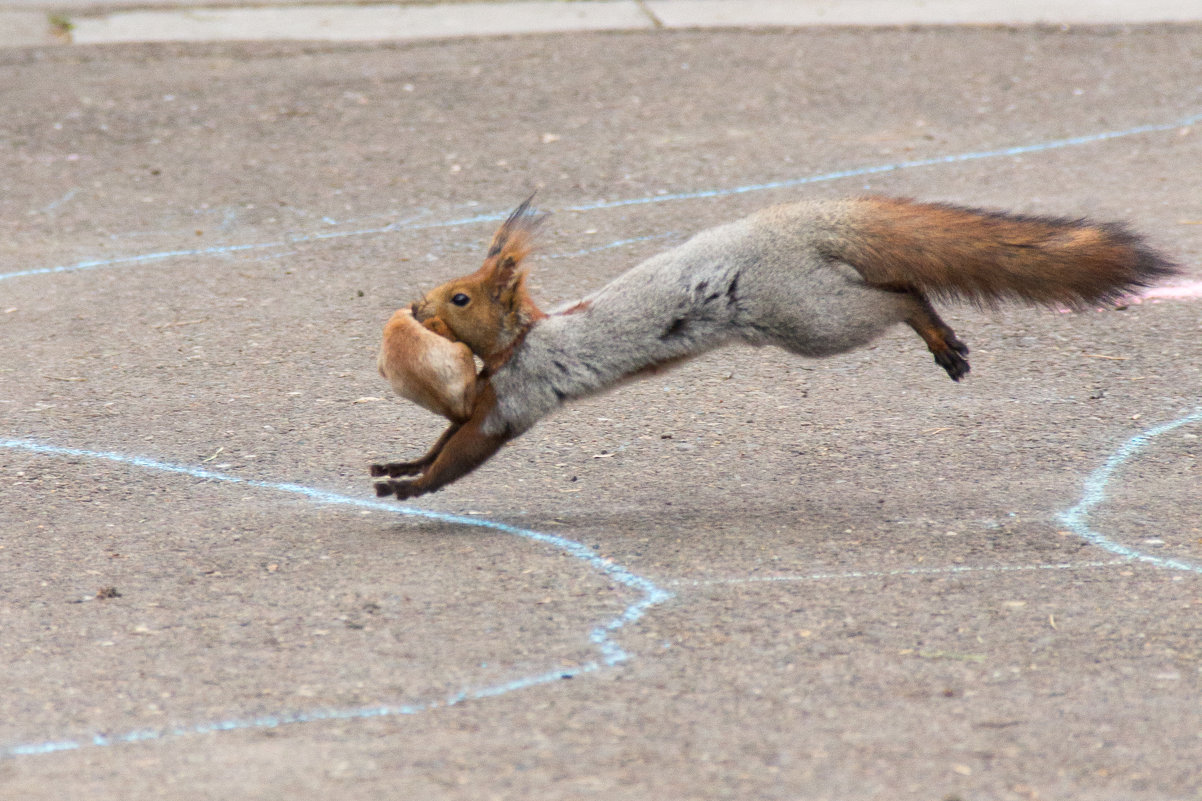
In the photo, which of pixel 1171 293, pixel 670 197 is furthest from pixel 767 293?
pixel 670 197

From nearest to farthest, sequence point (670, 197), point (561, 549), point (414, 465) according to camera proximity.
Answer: point (561, 549)
point (414, 465)
point (670, 197)

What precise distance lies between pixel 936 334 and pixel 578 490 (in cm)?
130

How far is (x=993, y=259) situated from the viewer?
4.15 m

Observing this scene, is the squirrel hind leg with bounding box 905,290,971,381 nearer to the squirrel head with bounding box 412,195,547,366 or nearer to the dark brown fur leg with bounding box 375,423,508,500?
the squirrel head with bounding box 412,195,547,366

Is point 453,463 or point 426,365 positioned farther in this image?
point 453,463

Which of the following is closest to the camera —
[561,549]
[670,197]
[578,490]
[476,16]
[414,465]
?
[561,549]

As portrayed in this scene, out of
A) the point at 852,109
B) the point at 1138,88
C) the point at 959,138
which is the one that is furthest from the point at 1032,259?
the point at 1138,88

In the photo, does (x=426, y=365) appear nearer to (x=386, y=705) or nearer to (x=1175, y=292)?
(x=386, y=705)

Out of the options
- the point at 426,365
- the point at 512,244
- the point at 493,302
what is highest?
the point at 512,244

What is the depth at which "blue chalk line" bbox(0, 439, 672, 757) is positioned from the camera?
3.22m

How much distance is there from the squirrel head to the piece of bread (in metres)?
0.06

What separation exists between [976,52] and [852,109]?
1.49 metres

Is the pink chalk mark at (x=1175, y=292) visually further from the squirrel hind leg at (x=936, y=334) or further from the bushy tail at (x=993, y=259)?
the squirrel hind leg at (x=936, y=334)

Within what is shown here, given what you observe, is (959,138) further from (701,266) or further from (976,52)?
(701,266)
